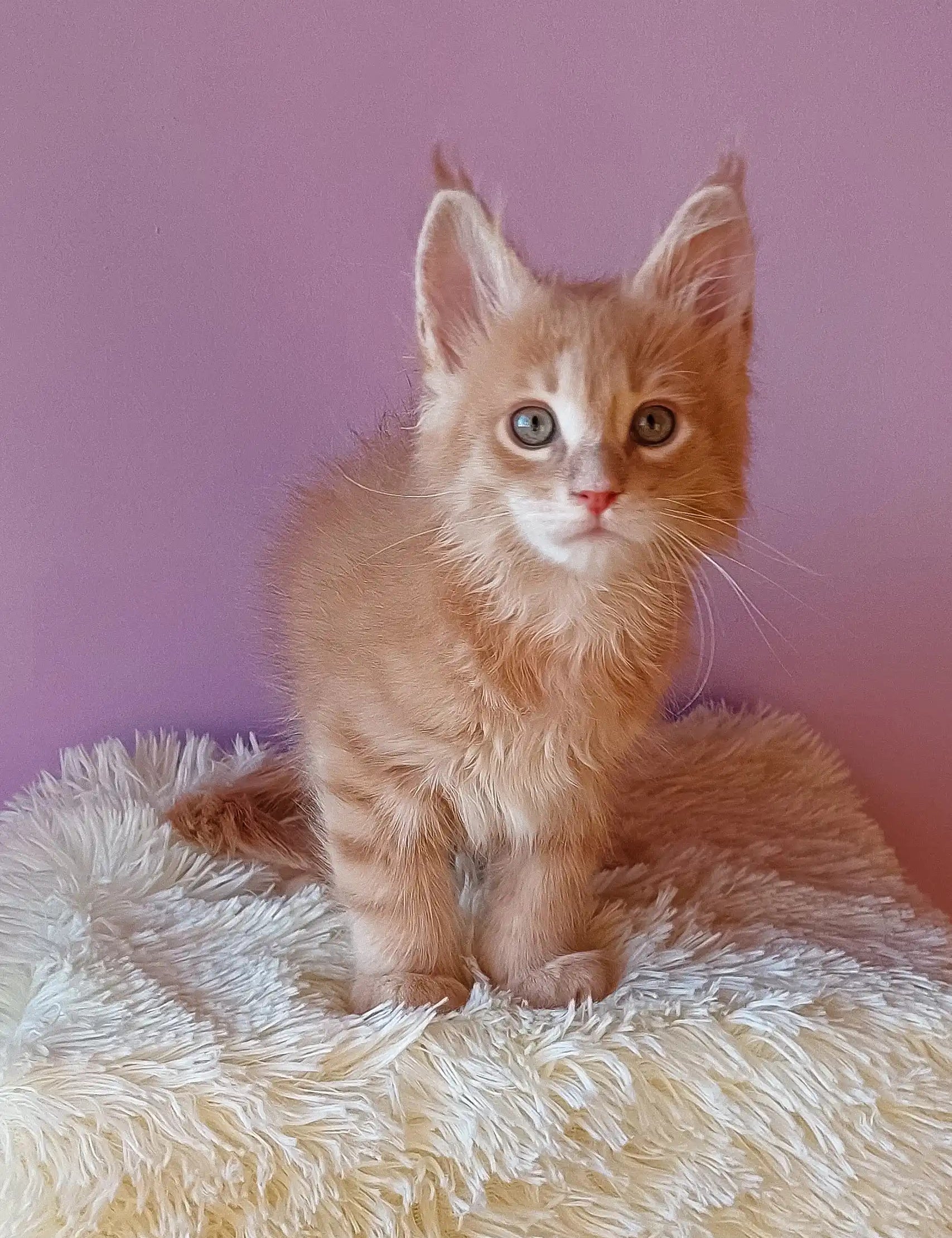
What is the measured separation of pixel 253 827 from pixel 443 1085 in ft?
1.26

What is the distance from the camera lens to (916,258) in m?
1.09

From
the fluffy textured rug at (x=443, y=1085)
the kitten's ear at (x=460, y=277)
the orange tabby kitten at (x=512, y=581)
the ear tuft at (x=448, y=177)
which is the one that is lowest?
the fluffy textured rug at (x=443, y=1085)

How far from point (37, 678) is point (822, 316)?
A: 3.20 ft

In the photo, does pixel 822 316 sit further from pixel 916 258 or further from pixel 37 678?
pixel 37 678


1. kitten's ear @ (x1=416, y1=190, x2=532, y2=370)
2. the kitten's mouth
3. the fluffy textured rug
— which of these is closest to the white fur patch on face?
the kitten's mouth

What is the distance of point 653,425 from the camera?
0.72m

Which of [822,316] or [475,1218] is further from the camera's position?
[822,316]

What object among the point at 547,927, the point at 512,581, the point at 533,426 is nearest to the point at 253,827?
the point at 547,927

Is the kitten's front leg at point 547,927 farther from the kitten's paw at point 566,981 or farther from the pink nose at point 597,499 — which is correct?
the pink nose at point 597,499

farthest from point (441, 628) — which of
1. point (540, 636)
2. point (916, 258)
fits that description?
point (916, 258)

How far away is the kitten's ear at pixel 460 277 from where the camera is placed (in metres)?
0.71

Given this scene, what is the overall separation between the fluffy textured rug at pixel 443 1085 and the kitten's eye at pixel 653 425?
0.45 metres

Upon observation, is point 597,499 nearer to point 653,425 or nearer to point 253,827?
point 653,425

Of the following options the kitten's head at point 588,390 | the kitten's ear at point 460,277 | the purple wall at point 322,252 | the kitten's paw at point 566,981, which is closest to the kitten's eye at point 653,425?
the kitten's head at point 588,390
